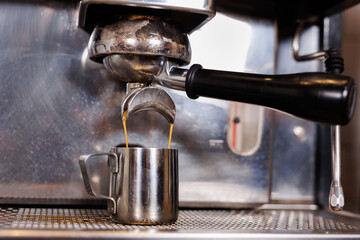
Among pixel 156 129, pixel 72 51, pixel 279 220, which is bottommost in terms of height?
pixel 279 220

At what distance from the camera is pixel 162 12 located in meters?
0.55

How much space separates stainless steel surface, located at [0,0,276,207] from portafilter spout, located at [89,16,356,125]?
0.10 metres

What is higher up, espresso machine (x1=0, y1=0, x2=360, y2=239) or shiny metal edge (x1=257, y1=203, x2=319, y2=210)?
espresso machine (x1=0, y1=0, x2=360, y2=239)

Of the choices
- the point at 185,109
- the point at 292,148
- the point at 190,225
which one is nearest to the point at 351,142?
the point at 292,148

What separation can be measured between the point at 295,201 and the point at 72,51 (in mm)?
455

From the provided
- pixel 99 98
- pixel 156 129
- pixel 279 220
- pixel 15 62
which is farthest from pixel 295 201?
pixel 15 62

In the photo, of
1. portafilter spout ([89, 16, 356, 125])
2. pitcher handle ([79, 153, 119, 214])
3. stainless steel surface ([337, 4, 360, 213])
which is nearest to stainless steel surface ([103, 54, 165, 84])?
portafilter spout ([89, 16, 356, 125])

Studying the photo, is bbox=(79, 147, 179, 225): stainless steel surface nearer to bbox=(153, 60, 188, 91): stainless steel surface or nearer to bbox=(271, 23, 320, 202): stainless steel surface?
bbox=(153, 60, 188, 91): stainless steel surface

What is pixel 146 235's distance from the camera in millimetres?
450

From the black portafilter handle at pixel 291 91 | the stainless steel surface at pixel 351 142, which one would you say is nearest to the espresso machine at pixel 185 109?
the black portafilter handle at pixel 291 91

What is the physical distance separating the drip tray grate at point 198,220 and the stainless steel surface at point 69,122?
0.04m

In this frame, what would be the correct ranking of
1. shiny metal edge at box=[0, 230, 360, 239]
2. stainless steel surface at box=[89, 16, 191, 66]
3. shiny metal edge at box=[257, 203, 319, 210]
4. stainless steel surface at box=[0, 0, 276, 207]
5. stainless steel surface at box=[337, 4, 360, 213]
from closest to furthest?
shiny metal edge at box=[0, 230, 360, 239] < stainless steel surface at box=[89, 16, 191, 66] < stainless steel surface at box=[0, 0, 276, 207] < shiny metal edge at box=[257, 203, 319, 210] < stainless steel surface at box=[337, 4, 360, 213]

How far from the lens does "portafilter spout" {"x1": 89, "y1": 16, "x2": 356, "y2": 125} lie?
44 cm

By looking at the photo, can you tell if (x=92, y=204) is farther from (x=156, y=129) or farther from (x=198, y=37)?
(x=198, y=37)
